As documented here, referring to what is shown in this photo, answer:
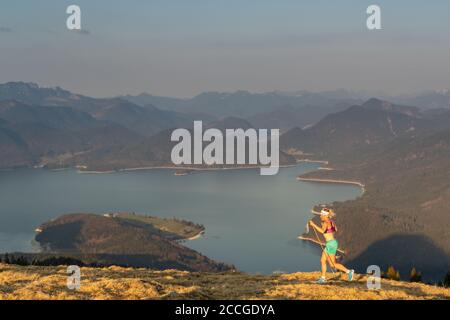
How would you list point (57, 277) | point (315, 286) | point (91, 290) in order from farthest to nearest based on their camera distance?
point (57, 277)
point (315, 286)
point (91, 290)

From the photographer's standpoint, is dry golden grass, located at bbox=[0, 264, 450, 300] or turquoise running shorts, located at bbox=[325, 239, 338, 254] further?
turquoise running shorts, located at bbox=[325, 239, 338, 254]

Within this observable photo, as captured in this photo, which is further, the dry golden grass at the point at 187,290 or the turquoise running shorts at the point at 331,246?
the turquoise running shorts at the point at 331,246

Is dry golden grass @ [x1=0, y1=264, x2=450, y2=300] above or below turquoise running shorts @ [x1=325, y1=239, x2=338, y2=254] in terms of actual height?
below

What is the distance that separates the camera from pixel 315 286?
33.5 metres

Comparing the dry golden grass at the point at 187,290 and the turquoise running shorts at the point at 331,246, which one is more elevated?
the turquoise running shorts at the point at 331,246

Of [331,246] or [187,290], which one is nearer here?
[187,290]

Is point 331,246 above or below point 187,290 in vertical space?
above
